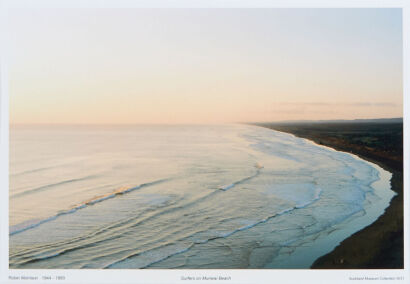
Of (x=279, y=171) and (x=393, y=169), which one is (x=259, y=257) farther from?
(x=393, y=169)

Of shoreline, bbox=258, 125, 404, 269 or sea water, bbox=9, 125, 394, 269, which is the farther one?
sea water, bbox=9, 125, 394, 269

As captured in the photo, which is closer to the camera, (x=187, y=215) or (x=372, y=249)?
(x=372, y=249)

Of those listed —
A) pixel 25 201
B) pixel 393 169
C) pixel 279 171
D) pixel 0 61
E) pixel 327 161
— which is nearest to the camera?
pixel 0 61

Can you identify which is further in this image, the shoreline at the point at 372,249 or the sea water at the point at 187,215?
the sea water at the point at 187,215

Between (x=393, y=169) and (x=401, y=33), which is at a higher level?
(x=401, y=33)

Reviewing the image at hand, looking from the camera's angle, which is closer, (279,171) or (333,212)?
(333,212)

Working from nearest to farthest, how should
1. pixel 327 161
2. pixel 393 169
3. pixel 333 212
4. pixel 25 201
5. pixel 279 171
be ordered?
pixel 333 212 → pixel 25 201 → pixel 393 169 → pixel 279 171 → pixel 327 161

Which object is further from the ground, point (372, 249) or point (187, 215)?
point (187, 215)
